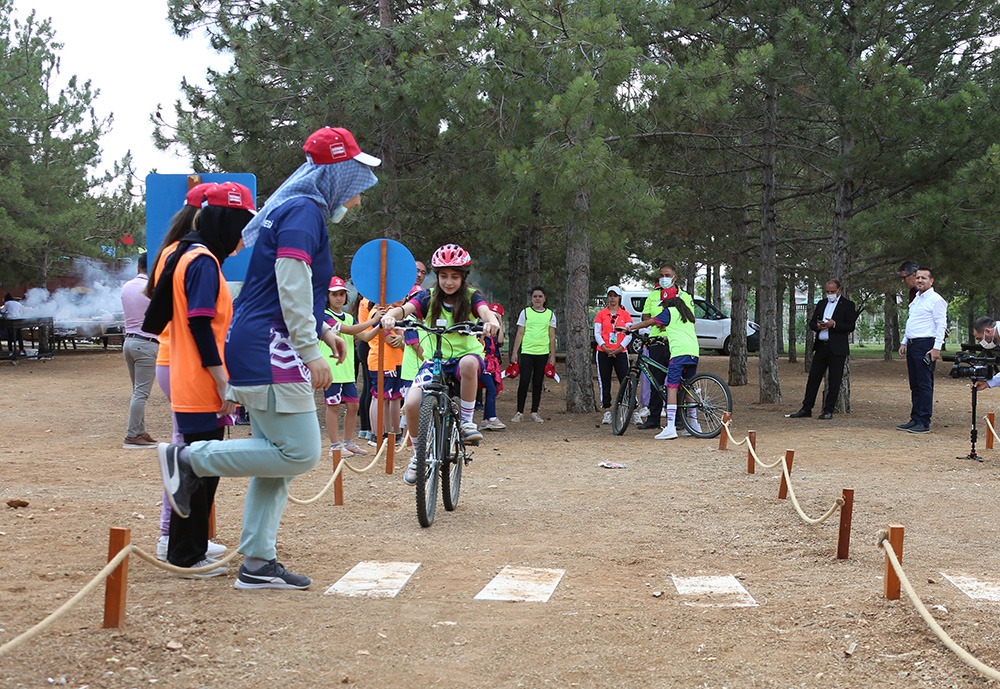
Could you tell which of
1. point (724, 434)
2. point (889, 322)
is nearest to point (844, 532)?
point (724, 434)

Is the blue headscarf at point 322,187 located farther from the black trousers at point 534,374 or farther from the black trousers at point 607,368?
the black trousers at point 534,374

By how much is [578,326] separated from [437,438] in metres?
9.70

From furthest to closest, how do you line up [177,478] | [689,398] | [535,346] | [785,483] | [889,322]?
[889,322]
[535,346]
[689,398]
[785,483]
[177,478]

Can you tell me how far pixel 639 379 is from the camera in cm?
1420

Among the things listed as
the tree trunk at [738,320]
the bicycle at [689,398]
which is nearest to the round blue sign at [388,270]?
the bicycle at [689,398]

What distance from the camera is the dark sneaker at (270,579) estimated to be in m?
5.18

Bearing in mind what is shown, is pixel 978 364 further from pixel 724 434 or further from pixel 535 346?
pixel 535 346

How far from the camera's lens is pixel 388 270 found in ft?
34.7

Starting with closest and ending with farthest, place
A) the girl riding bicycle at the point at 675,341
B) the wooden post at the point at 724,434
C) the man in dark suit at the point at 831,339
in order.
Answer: the wooden post at the point at 724,434
the girl riding bicycle at the point at 675,341
the man in dark suit at the point at 831,339

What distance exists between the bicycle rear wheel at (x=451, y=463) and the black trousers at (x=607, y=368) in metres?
7.40

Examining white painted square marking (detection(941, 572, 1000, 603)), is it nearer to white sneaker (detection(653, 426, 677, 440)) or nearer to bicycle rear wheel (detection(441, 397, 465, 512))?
bicycle rear wheel (detection(441, 397, 465, 512))

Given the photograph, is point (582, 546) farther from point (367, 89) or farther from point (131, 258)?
point (131, 258)

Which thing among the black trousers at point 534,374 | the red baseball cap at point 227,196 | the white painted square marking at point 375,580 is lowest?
the white painted square marking at point 375,580

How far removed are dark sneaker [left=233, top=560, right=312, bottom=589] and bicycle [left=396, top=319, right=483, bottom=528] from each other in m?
1.60
